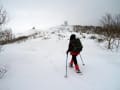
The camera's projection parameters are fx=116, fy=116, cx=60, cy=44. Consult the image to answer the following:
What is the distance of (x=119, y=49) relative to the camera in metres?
10.8

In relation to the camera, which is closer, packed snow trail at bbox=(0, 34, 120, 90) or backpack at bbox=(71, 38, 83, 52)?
packed snow trail at bbox=(0, 34, 120, 90)

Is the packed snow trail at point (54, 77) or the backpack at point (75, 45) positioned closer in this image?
the packed snow trail at point (54, 77)

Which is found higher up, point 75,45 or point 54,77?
point 75,45

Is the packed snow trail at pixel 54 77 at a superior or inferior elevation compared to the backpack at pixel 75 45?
inferior

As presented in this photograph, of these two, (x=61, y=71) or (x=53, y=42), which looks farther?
(x=53, y=42)

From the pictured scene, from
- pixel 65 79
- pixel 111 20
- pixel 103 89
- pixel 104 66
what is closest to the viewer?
pixel 103 89

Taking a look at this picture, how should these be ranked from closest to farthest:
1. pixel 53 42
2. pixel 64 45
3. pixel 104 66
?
pixel 104 66
pixel 64 45
pixel 53 42

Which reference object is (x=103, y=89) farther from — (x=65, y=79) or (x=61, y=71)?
(x=61, y=71)

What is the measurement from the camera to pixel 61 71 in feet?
20.4

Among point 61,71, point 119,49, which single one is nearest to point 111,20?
point 119,49

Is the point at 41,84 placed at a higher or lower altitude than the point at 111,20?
lower

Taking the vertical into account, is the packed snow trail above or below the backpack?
below

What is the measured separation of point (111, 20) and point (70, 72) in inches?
288

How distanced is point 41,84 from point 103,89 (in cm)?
254
